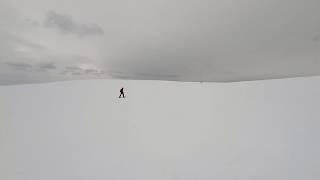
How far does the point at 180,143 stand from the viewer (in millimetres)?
2281

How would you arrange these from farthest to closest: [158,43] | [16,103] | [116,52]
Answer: [16,103], [116,52], [158,43]

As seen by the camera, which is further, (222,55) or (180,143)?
(180,143)

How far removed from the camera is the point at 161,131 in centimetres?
232

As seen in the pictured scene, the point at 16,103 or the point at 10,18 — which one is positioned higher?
the point at 10,18

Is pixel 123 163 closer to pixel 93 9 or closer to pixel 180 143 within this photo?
pixel 180 143

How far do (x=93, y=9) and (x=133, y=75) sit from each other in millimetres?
888

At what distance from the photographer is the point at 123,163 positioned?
232cm

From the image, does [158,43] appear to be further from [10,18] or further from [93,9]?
[10,18]

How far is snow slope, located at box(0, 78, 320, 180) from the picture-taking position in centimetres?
217

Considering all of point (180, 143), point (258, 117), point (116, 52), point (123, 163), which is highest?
point (116, 52)

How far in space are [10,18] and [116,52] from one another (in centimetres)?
59

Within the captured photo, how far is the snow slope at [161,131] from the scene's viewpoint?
217 centimetres

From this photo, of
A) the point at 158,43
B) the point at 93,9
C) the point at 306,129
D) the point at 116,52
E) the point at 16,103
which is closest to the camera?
the point at 93,9

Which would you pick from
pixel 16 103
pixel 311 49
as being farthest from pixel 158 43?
pixel 16 103
